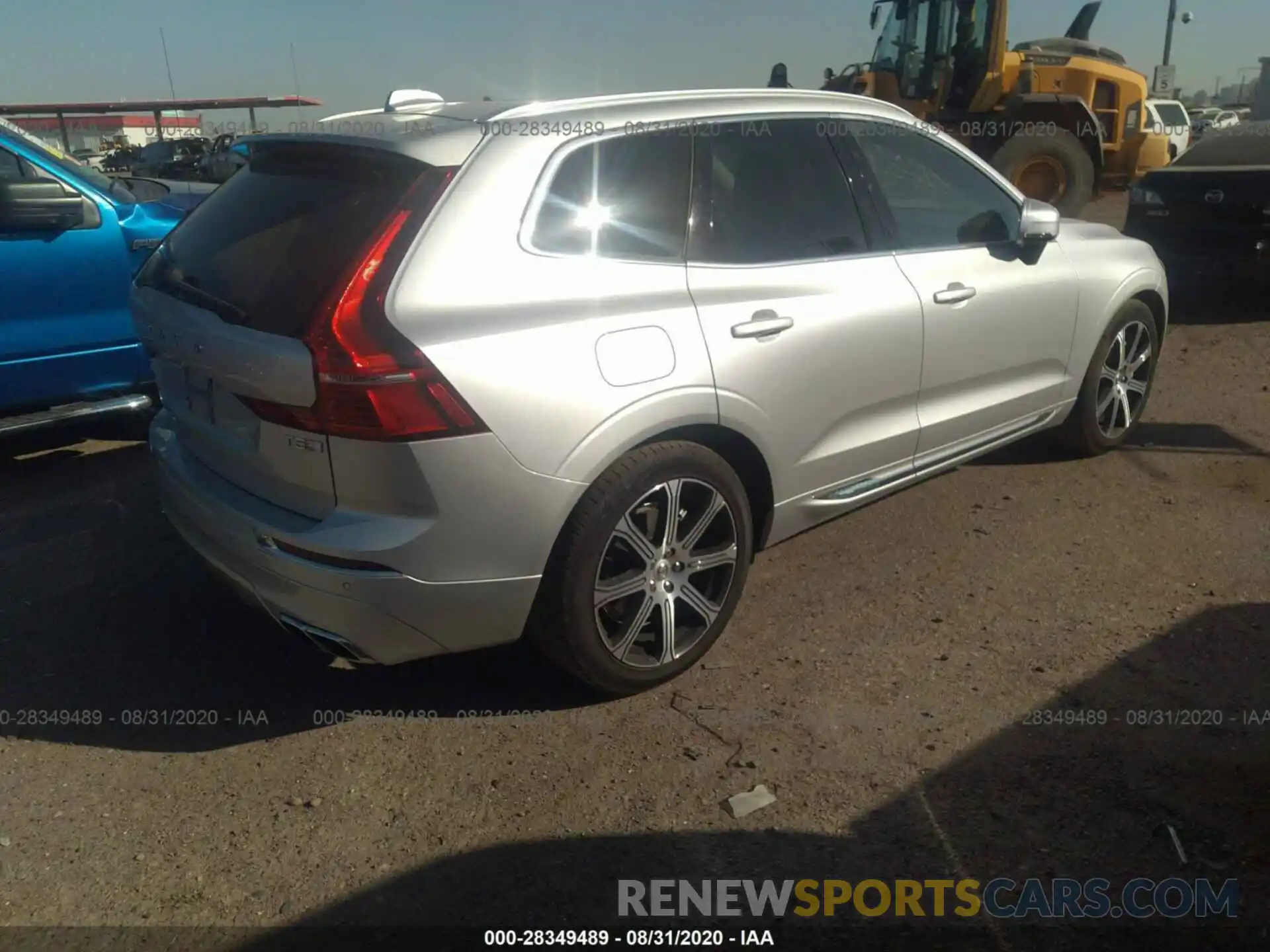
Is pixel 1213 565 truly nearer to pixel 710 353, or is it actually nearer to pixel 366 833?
pixel 710 353

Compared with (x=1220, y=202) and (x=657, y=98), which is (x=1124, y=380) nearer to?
(x=657, y=98)

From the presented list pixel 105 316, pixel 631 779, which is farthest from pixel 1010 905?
pixel 105 316

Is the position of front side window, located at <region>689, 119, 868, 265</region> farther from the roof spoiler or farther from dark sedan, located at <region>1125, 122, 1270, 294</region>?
dark sedan, located at <region>1125, 122, 1270, 294</region>

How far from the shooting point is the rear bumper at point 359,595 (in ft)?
8.87

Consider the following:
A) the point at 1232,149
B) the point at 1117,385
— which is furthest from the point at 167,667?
the point at 1232,149

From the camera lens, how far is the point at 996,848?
257cm

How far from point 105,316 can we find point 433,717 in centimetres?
307

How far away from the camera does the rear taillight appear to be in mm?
2574

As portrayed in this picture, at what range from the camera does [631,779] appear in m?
2.88

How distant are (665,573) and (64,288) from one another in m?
3.47

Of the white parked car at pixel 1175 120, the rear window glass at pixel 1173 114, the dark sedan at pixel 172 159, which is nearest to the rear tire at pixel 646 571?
the white parked car at pixel 1175 120

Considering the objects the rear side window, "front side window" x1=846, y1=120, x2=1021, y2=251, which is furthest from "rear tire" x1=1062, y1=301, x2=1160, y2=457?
the rear side window

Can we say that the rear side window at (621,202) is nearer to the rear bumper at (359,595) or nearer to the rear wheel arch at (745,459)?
the rear wheel arch at (745,459)

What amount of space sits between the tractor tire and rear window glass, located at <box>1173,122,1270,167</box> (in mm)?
2245
